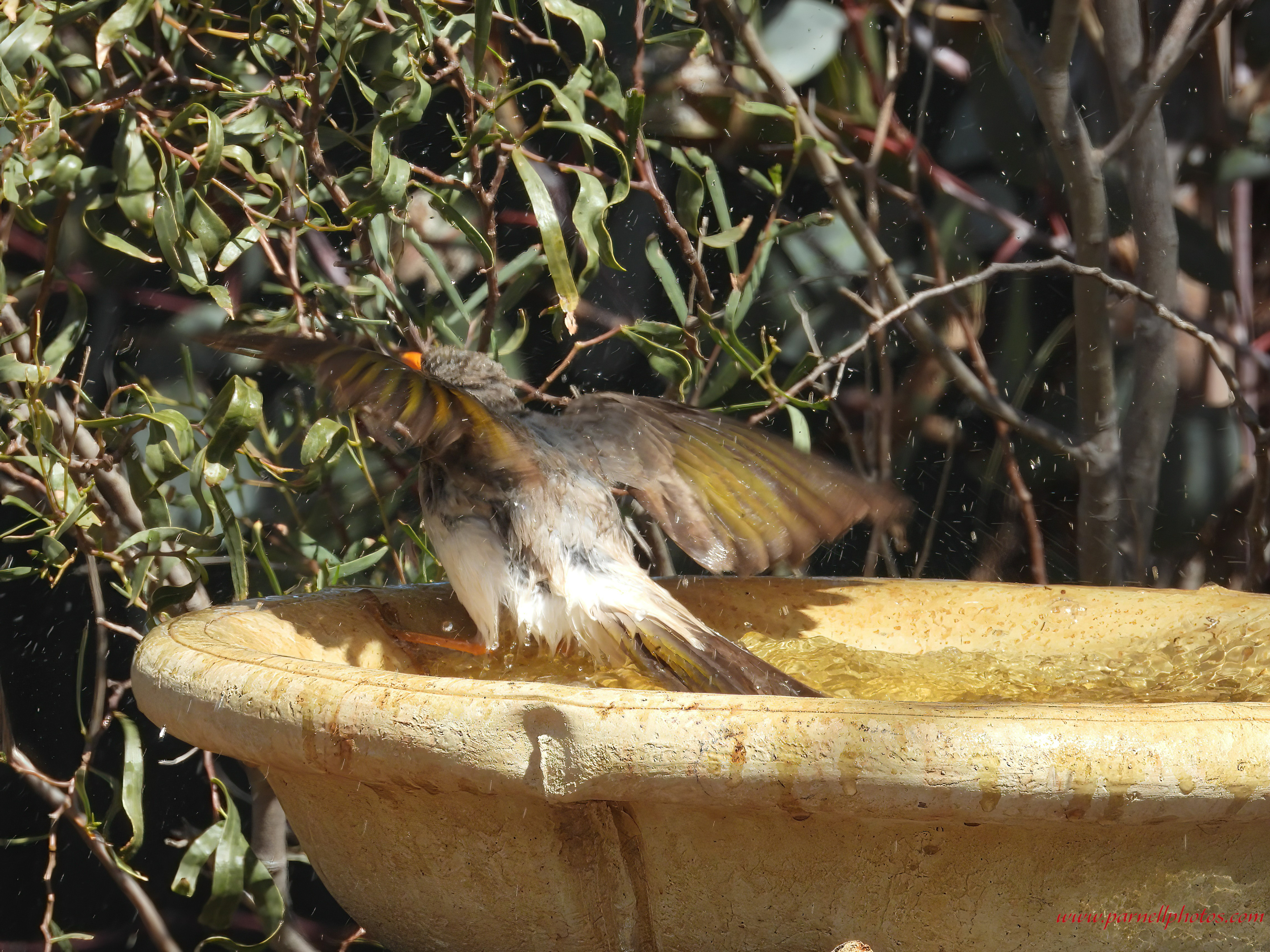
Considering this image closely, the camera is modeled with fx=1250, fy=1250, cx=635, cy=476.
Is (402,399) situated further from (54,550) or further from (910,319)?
(910,319)

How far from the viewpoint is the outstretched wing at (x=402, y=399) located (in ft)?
5.41

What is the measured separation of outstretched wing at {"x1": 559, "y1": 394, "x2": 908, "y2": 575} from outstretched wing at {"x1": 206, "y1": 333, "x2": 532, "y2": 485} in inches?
9.3

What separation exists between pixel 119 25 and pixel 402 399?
3.24 feet

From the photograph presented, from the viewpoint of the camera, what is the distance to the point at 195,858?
2.33 metres

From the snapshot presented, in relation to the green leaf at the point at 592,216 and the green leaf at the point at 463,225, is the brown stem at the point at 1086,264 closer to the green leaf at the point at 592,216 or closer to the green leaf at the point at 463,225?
the green leaf at the point at 592,216

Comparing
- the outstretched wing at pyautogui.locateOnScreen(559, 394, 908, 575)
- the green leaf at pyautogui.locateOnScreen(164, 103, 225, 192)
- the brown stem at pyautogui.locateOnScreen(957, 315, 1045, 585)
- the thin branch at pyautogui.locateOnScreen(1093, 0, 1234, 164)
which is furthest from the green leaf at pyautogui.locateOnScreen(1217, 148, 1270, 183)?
the green leaf at pyautogui.locateOnScreen(164, 103, 225, 192)

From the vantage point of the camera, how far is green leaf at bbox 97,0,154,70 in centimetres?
220

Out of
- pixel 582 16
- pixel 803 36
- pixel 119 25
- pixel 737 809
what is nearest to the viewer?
pixel 737 809

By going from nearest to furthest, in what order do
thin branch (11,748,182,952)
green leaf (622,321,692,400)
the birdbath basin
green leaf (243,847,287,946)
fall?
the birdbath basin → green leaf (243,847,287,946) → thin branch (11,748,182,952) → green leaf (622,321,692,400)

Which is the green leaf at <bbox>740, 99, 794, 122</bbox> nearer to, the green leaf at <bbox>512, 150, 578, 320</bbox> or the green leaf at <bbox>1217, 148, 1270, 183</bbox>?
the green leaf at <bbox>512, 150, 578, 320</bbox>

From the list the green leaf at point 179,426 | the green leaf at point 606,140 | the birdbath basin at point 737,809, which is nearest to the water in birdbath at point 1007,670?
the birdbath basin at point 737,809

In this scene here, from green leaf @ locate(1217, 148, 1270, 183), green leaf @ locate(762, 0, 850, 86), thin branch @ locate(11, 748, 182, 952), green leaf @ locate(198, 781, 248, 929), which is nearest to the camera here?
green leaf @ locate(198, 781, 248, 929)

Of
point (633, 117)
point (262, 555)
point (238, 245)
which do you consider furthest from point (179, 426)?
point (633, 117)

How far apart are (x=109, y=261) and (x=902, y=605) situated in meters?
2.12
